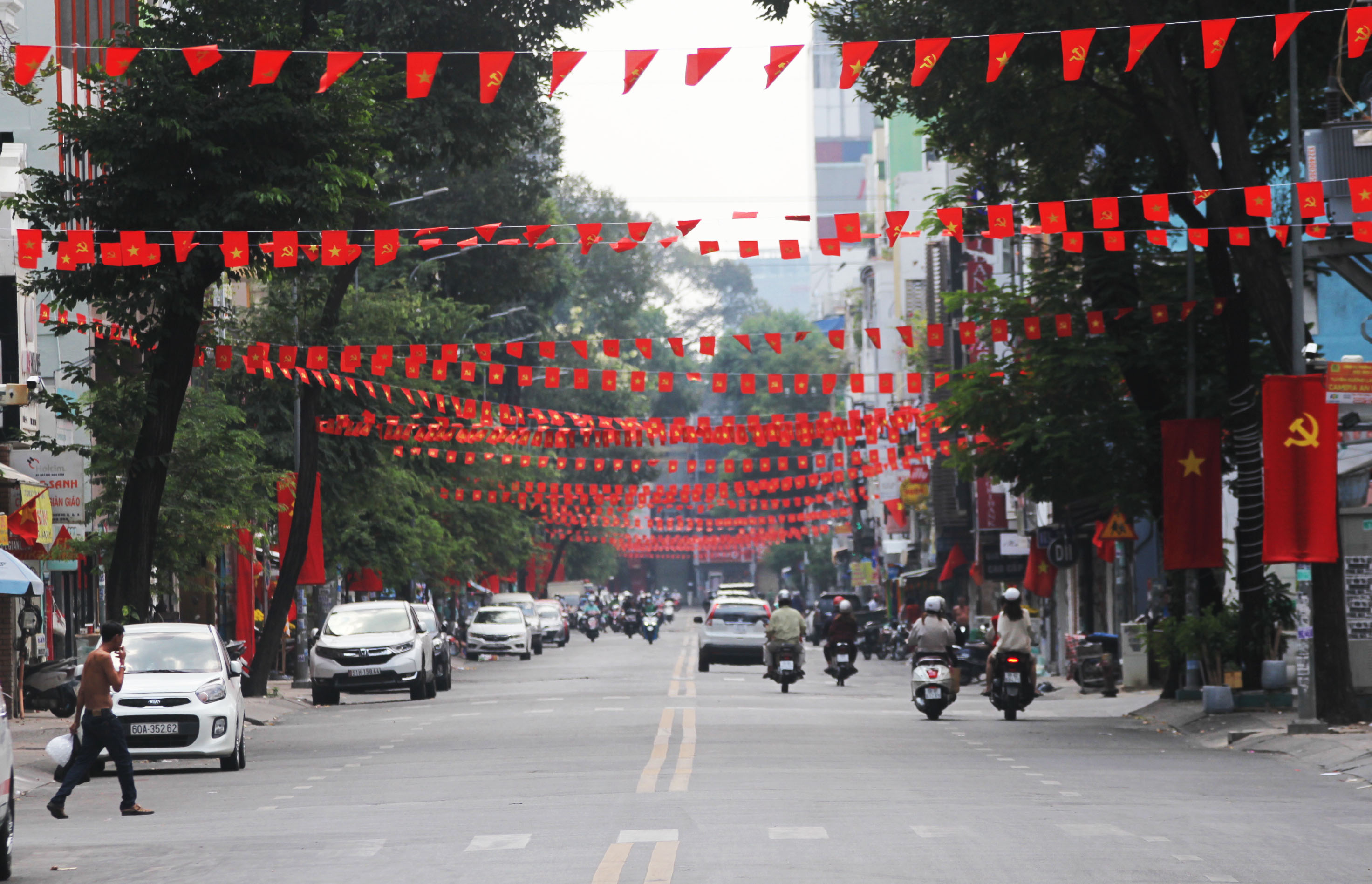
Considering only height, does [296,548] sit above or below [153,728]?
above

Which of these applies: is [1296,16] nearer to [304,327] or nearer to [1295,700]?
[1295,700]

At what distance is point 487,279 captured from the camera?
57375 millimetres

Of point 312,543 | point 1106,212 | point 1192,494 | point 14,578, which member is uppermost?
point 1106,212

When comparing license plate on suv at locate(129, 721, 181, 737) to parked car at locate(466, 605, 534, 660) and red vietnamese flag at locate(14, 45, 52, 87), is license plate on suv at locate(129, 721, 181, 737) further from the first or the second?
parked car at locate(466, 605, 534, 660)

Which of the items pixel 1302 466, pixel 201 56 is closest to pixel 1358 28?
pixel 1302 466

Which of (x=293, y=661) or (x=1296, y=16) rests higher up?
(x=1296, y=16)

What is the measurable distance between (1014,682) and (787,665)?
8714 mm

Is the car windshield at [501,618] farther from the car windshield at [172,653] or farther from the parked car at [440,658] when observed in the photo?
the car windshield at [172,653]

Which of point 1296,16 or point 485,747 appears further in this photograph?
point 485,747

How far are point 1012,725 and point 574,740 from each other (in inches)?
249

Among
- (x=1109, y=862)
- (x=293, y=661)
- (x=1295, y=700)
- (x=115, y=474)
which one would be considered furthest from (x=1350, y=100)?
(x=293, y=661)

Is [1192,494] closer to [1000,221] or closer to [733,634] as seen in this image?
[1000,221]

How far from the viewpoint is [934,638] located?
28.0 meters

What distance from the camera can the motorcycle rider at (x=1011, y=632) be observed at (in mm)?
26781
